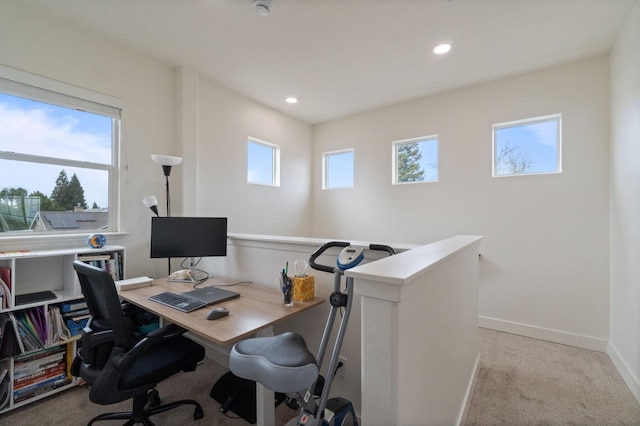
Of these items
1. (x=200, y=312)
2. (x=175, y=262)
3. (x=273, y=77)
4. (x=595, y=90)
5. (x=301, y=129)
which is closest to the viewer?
(x=200, y=312)

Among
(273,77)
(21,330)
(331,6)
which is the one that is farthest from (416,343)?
(273,77)

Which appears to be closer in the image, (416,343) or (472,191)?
(416,343)

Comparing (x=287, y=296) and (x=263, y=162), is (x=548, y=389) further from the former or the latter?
(x=263, y=162)

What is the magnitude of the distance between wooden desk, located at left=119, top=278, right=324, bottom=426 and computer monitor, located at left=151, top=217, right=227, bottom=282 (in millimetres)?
322

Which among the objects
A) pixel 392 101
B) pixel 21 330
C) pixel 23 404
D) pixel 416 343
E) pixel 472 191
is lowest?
pixel 23 404

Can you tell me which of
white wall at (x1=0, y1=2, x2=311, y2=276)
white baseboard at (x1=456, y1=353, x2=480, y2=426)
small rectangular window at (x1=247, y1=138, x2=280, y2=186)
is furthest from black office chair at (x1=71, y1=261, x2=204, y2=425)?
small rectangular window at (x1=247, y1=138, x2=280, y2=186)

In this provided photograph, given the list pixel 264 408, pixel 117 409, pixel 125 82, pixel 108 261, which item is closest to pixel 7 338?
pixel 108 261

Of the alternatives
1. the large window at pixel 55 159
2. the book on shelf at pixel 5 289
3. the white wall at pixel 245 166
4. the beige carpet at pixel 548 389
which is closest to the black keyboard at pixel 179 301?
the book on shelf at pixel 5 289

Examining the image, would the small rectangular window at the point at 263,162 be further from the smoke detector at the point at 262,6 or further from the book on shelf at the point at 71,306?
the book on shelf at the point at 71,306

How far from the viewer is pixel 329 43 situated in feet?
8.54

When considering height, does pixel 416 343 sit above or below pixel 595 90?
below

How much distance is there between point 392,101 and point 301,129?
5.14ft

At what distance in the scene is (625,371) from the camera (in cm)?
220

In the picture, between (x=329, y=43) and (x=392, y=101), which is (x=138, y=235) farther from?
(x=392, y=101)
